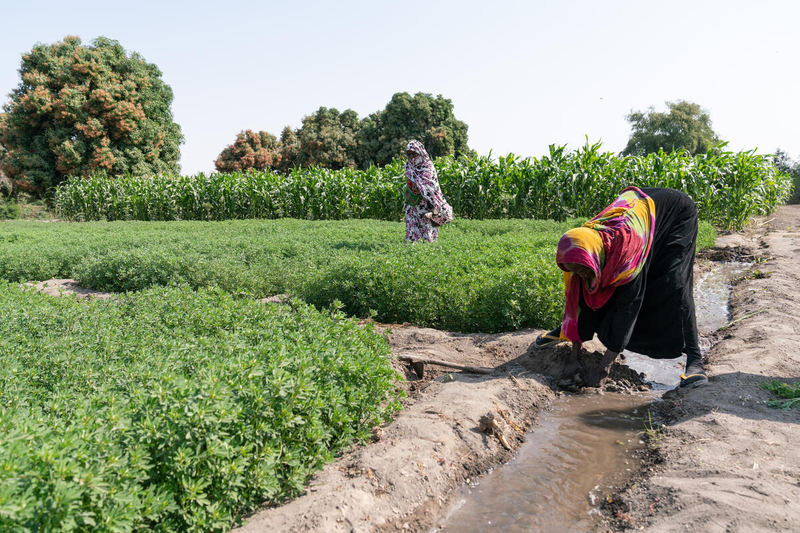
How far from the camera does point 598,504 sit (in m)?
3.14

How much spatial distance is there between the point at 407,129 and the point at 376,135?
265 centimetres

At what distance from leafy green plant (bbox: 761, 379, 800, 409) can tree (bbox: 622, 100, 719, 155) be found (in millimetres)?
53013

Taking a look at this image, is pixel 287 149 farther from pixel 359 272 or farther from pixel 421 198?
pixel 359 272

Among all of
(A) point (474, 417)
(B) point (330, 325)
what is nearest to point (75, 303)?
(B) point (330, 325)

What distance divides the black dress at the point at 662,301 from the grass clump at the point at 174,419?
1.95 meters

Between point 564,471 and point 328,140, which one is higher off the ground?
point 328,140

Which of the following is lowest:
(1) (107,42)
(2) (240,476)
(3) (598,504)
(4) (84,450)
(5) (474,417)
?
(3) (598,504)

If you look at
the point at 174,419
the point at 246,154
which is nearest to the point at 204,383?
the point at 174,419

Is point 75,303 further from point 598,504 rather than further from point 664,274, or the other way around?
point 664,274

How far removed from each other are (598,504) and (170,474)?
96.1 inches

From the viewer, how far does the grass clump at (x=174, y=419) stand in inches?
77.7

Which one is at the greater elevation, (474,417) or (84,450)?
(84,450)

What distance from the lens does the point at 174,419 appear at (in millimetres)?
2316

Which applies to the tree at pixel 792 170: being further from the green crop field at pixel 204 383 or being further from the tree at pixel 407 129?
the green crop field at pixel 204 383
